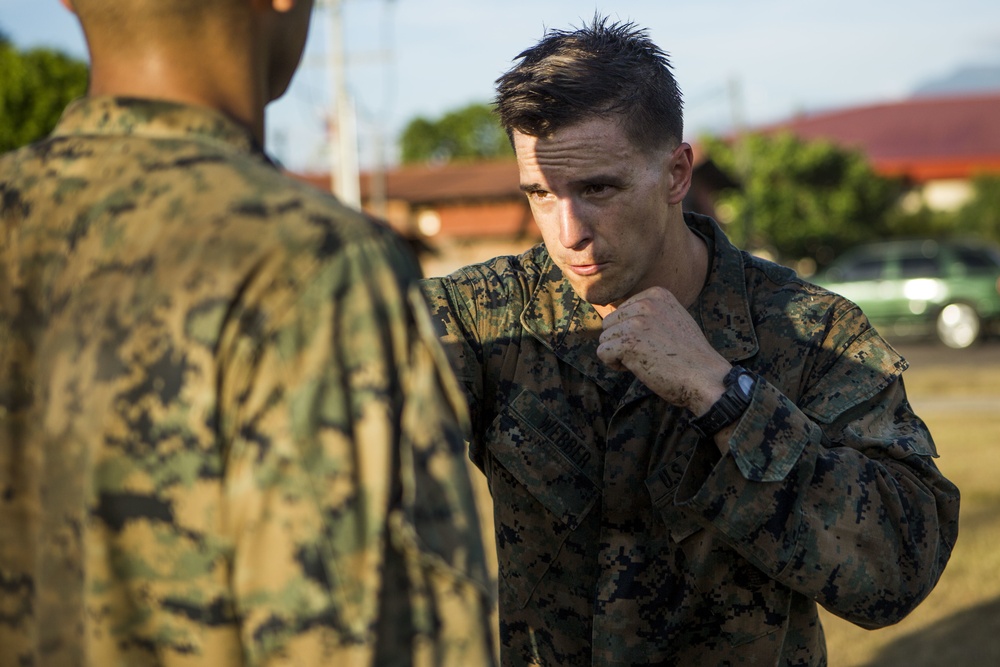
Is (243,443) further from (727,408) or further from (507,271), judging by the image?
(507,271)

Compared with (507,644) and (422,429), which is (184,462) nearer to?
(422,429)

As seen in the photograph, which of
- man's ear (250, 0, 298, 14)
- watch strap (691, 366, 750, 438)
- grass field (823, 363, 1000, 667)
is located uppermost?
man's ear (250, 0, 298, 14)

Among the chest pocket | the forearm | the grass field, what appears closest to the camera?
the forearm

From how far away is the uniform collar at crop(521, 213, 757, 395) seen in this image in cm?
242

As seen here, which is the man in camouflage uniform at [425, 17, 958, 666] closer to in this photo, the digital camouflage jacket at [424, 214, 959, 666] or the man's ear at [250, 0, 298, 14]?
the digital camouflage jacket at [424, 214, 959, 666]

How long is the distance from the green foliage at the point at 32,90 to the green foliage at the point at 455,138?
31895 millimetres

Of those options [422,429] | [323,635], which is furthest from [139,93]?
[323,635]

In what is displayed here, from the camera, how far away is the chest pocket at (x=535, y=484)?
7.68ft

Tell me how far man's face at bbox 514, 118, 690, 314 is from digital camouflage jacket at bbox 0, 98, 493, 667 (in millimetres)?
1202

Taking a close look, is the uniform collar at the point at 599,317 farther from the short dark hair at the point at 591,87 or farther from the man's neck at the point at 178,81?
the man's neck at the point at 178,81

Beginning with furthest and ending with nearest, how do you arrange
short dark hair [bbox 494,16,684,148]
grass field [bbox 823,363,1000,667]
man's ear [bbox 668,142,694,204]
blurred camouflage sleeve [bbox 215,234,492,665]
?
1. grass field [bbox 823,363,1000,667]
2. man's ear [bbox 668,142,694,204]
3. short dark hair [bbox 494,16,684,148]
4. blurred camouflage sleeve [bbox 215,234,492,665]

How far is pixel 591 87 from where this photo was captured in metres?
2.45

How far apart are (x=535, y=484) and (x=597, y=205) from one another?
2.03 feet

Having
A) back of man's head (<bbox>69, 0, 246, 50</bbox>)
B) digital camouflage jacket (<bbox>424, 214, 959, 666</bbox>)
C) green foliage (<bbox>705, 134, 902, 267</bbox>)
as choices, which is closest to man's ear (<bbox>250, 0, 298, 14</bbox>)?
back of man's head (<bbox>69, 0, 246, 50</bbox>)
